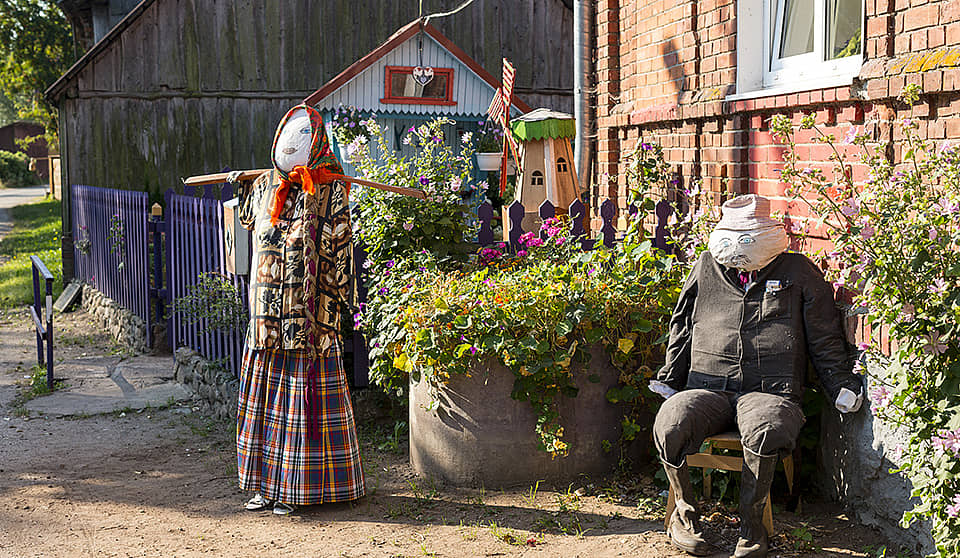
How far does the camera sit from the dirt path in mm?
4184

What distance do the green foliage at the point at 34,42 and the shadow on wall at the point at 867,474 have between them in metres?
25.0

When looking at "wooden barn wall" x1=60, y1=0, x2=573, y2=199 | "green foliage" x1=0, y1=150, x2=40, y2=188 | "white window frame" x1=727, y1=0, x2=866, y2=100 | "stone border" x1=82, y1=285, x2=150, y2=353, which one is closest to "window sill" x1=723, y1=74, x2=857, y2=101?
"white window frame" x1=727, y1=0, x2=866, y2=100

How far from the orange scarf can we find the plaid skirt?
67cm

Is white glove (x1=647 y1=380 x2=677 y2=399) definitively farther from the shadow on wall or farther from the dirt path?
the shadow on wall

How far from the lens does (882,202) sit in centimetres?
346

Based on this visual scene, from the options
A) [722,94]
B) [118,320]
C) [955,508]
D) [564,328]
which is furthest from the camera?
[118,320]

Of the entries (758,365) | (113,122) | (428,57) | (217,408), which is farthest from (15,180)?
(758,365)

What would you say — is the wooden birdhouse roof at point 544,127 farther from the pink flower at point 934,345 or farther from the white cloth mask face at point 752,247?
the pink flower at point 934,345

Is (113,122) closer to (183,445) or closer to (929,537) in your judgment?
(183,445)

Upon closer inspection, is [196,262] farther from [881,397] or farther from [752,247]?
[881,397]

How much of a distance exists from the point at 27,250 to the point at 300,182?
50.7ft

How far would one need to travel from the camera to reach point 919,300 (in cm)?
335

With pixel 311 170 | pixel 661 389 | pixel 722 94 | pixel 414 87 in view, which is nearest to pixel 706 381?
pixel 661 389

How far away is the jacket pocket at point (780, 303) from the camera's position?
407 cm
